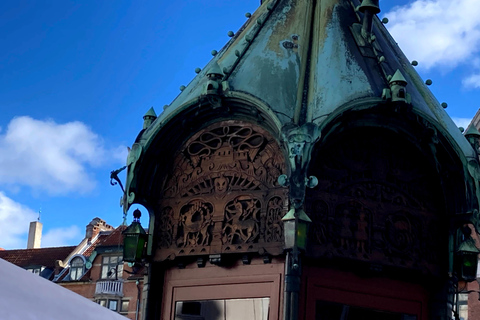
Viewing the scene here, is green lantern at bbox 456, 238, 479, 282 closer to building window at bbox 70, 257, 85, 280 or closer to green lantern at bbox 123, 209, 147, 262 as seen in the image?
green lantern at bbox 123, 209, 147, 262

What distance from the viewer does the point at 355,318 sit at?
10.6 metres

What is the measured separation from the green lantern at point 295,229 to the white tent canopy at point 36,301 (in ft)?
12.3

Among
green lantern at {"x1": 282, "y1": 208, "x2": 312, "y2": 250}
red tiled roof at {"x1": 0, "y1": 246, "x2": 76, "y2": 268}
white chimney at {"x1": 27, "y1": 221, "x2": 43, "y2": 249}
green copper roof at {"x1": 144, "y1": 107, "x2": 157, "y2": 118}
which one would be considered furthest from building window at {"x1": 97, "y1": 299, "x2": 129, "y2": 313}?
green lantern at {"x1": 282, "y1": 208, "x2": 312, "y2": 250}

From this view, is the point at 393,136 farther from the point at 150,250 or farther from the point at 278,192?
the point at 150,250

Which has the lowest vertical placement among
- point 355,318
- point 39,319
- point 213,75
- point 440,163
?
point 39,319

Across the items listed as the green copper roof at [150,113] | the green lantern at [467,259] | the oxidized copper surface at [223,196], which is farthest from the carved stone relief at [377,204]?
the green copper roof at [150,113]

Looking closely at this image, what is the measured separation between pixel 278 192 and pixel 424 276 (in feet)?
6.85

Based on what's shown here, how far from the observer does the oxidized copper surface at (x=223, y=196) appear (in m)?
10.5

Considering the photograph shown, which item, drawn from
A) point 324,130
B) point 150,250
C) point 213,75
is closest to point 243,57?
point 213,75

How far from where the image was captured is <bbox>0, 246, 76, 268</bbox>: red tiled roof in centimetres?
5181

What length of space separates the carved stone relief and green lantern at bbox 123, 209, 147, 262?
7.26 feet

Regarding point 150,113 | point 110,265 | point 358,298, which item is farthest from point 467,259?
point 110,265

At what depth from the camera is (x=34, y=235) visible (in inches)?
2357

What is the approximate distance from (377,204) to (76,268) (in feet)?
128
